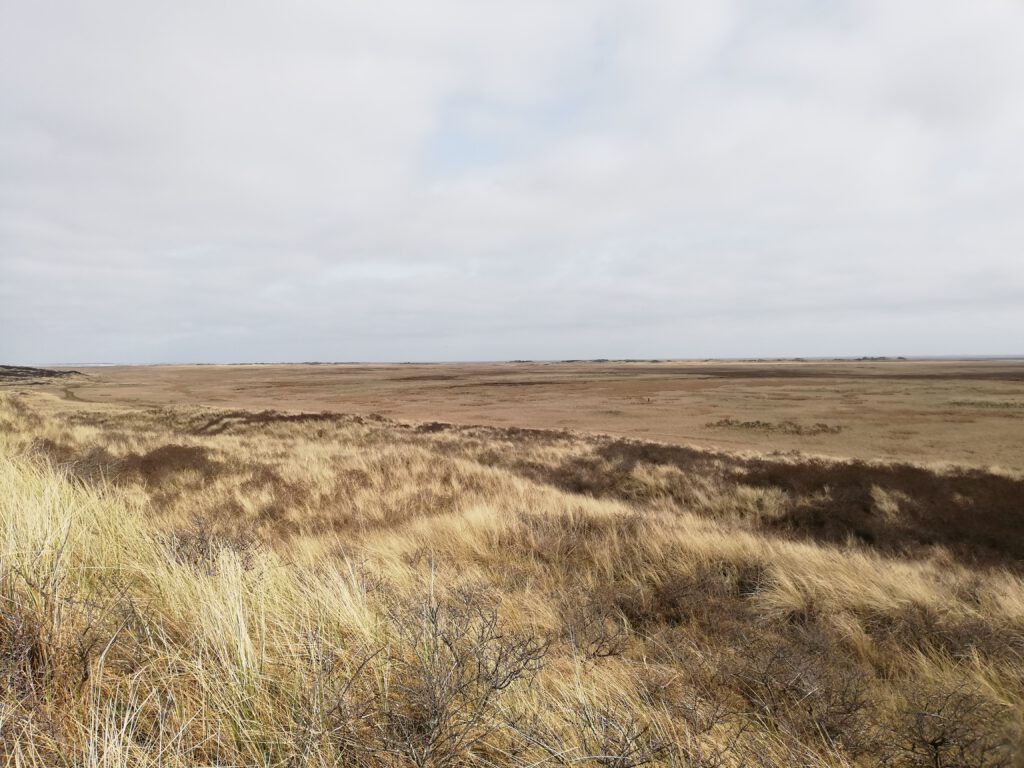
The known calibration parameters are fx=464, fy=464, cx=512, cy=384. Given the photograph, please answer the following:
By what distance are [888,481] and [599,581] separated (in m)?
9.87

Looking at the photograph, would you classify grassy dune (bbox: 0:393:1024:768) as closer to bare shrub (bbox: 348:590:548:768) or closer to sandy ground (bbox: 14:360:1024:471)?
bare shrub (bbox: 348:590:548:768)

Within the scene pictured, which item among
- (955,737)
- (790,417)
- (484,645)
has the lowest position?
(790,417)

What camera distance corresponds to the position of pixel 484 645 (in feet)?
7.31

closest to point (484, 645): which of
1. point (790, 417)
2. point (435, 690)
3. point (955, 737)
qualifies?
point (435, 690)

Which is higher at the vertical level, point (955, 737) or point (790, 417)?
point (955, 737)

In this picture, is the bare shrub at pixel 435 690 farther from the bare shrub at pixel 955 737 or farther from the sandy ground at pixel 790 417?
the sandy ground at pixel 790 417

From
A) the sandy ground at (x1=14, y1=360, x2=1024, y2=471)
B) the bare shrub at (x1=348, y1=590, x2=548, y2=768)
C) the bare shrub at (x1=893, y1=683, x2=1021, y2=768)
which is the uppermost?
the bare shrub at (x1=348, y1=590, x2=548, y2=768)

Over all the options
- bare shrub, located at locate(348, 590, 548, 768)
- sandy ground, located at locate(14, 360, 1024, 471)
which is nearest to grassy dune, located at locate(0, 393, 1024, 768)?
bare shrub, located at locate(348, 590, 548, 768)

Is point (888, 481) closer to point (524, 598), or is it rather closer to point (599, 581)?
point (599, 581)

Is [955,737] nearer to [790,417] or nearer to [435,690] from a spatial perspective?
[435,690]

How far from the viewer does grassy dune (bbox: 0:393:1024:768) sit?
171 cm

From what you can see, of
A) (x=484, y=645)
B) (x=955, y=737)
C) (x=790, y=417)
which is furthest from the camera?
(x=790, y=417)

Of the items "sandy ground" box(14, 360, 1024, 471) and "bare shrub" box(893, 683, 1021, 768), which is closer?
"bare shrub" box(893, 683, 1021, 768)

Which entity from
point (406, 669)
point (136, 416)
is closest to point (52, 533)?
point (406, 669)
